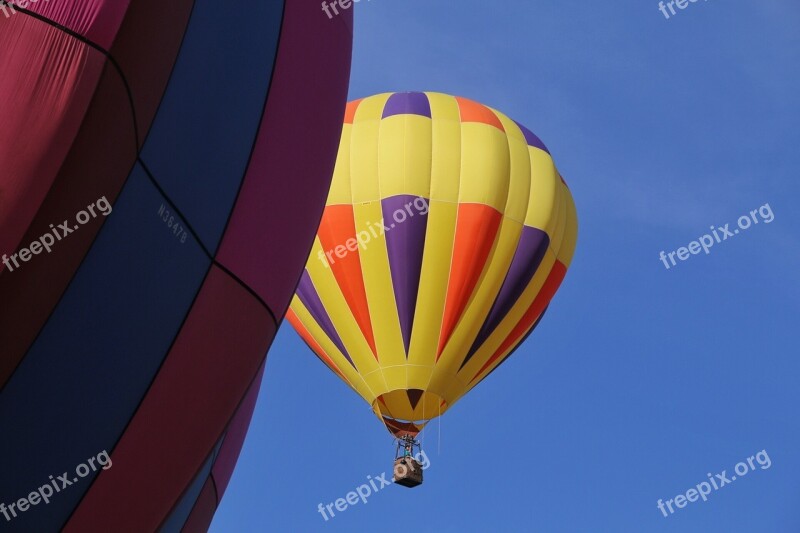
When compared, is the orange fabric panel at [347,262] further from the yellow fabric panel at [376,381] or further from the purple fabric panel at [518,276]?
the purple fabric panel at [518,276]

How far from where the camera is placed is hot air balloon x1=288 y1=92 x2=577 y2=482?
1435 centimetres

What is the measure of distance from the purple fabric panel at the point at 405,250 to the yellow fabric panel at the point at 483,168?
57 cm

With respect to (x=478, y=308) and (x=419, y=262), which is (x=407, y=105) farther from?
(x=478, y=308)

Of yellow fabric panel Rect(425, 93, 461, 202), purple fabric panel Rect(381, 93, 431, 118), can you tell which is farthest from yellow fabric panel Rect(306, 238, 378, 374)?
purple fabric panel Rect(381, 93, 431, 118)

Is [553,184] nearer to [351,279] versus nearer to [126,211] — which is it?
[351,279]

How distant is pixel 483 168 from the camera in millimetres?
14742

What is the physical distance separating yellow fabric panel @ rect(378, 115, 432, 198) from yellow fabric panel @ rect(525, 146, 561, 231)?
4.41 feet

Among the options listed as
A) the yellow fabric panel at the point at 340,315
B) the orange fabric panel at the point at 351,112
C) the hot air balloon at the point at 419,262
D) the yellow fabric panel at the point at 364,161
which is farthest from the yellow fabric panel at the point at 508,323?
the orange fabric panel at the point at 351,112

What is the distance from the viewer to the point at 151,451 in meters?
4.79

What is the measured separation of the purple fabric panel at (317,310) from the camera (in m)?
14.7

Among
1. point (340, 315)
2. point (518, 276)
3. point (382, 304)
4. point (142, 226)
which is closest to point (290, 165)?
point (142, 226)

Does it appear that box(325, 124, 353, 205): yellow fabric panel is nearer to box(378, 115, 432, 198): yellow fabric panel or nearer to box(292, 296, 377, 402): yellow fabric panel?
box(378, 115, 432, 198): yellow fabric panel

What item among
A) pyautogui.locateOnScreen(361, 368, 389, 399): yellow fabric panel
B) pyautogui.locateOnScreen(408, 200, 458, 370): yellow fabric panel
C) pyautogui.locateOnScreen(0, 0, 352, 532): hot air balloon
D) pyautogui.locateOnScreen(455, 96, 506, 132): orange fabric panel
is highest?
pyautogui.locateOnScreen(455, 96, 506, 132): orange fabric panel

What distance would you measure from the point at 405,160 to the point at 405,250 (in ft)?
3.35
